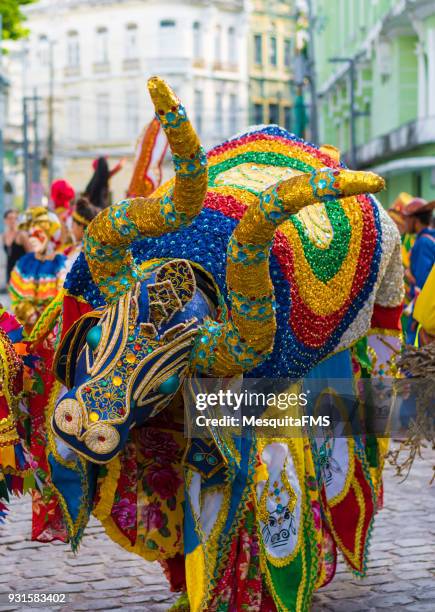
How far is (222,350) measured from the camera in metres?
4.30

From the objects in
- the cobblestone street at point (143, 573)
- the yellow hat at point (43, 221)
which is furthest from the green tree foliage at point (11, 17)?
the cobblestone street at point (143, 573)

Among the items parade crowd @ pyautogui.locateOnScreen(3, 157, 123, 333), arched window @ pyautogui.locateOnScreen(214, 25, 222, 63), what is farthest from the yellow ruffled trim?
arched window @ pyautogui.locateOnScreen(214, 25, 222, 63)

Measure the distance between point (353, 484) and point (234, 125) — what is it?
57.7 m

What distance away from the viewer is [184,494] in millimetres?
4793

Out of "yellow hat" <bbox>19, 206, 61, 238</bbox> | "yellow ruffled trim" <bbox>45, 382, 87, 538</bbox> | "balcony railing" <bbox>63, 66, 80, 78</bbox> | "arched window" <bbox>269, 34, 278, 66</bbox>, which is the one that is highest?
"arched window" <bbox>269, 34, 278, 66</bbox>

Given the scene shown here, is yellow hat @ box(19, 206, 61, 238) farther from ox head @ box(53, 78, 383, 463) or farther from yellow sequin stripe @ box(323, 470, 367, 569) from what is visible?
ox head @ box(53, 78, 383, 463)

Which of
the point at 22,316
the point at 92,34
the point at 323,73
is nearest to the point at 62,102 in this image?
the point at 92,34

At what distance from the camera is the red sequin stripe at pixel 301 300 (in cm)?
482

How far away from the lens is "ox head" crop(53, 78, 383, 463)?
406cm

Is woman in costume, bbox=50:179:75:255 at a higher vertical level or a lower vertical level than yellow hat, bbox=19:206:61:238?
higher

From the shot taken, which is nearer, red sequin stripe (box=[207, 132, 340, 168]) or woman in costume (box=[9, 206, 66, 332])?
red sequin stripe (box=[207, 132, 340, 168])

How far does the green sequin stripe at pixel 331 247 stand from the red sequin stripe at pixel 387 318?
2.48 feet

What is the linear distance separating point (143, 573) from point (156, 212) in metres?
2.39

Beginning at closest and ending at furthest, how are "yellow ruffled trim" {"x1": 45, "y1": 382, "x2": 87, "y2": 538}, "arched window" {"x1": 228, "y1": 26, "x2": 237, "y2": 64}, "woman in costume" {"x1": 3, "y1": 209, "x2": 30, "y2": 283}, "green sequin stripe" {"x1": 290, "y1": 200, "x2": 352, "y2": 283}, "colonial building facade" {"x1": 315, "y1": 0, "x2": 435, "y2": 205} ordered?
"yellow ruffled trim" {"x1": 45, "y1": 382, "x2": 87, "y2": 538} → "green sequin stripe" {"x1": 290, "y1": 200, "x2": 352, "y2": 283} → "woman in costume" {"x1": 3, "y1": 209, "x2": 30, "y2": 283} → "colonial building facade" {"x1": 315, "y1": 0, "x2": 435, "y2": 205} → "arched window" {"x1": 228, "y1": 26, "x2": 237, "y2": 64}
